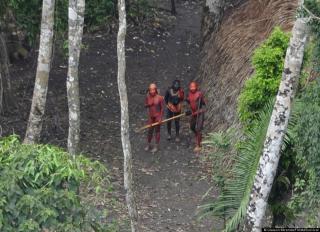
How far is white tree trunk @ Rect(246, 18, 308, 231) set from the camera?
991 cm

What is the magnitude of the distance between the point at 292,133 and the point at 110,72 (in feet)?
32.5

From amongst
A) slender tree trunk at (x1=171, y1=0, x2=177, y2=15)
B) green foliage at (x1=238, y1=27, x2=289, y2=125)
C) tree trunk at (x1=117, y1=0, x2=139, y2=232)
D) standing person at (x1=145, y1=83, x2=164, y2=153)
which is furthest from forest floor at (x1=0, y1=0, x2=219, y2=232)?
green foliage at (x1=238, y1=27, x2=289, y2=125)

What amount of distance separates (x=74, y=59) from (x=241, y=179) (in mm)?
3167

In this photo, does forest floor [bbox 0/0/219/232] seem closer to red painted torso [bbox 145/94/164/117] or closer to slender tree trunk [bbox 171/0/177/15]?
slender tree trunk [bbox 171/0/177/15]

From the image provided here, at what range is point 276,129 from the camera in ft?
33.4

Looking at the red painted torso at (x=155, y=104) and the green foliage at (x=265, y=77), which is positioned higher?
the green foliage at (x=265, y=77)

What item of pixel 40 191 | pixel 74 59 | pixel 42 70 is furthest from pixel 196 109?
pixel 40 191

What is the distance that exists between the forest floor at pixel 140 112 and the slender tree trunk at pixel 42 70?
65.8 inches

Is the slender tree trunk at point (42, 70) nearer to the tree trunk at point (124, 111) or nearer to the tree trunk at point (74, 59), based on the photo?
the tree trunk at point (74, 59)

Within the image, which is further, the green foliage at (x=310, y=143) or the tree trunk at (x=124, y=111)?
the tree trunk at (x=124, y=111)

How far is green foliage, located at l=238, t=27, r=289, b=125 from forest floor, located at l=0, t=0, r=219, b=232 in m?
2.00

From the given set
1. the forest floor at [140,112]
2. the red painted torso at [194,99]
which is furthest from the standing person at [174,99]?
the forest floor at [140,112]

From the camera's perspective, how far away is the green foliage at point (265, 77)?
12398 mm

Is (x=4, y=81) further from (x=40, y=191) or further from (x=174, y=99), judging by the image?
(x=40, y=191)
